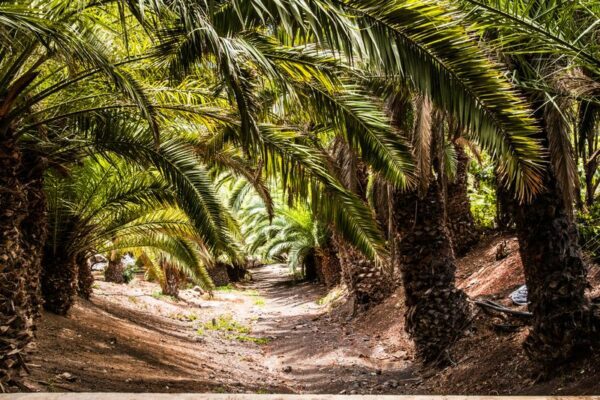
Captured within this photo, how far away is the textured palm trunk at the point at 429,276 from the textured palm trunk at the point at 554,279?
93.7 inches

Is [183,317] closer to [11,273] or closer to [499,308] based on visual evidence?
[499,308]

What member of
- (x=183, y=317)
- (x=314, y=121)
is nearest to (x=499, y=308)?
(x=314, y=121)

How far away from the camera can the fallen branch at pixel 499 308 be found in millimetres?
7078

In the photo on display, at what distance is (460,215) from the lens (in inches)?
534

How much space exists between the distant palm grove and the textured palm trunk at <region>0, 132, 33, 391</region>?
0.07 feet

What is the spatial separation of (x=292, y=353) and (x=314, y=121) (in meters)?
6.19

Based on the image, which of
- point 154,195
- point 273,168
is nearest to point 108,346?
point 154,195

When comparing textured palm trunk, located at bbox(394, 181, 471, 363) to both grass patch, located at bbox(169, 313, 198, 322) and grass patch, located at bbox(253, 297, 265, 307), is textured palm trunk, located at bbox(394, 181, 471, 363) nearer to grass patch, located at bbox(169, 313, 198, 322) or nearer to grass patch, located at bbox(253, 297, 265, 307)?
grass patch, located at bbox(169, 313, 198, 322)

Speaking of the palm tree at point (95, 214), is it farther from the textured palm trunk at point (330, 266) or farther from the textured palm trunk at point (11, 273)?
the textured palm trunk at point (330, 266)

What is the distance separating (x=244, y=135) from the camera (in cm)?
407

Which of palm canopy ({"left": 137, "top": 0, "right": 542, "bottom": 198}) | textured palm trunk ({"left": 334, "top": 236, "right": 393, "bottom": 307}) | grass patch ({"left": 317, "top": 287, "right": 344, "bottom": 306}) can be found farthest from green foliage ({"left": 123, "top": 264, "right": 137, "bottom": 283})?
palm canopy ({"left": 137, "top": 0, "right": 542, "bottom": 198})

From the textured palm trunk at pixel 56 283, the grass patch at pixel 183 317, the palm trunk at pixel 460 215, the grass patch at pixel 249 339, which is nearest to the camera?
the textured palm trunk at pixel 56 283

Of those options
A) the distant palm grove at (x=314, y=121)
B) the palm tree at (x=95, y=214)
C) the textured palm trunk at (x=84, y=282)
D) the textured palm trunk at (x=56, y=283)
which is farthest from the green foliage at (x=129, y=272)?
the distant palm grove at (x=314, y=121)

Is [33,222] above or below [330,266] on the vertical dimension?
above
